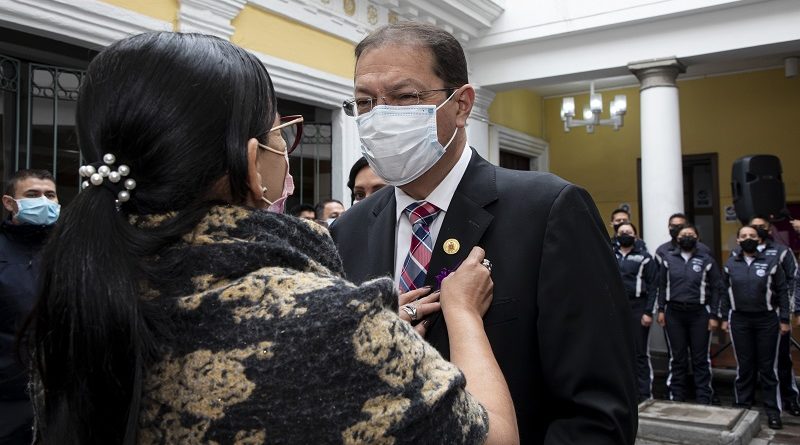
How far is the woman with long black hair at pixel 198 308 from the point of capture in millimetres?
1000

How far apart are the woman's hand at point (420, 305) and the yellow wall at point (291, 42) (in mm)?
5137

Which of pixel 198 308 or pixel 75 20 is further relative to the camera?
pixel 75 20

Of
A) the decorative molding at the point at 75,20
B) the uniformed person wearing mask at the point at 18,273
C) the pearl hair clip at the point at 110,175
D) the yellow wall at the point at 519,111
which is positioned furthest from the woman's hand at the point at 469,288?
the yellow wall at the point at 519,111

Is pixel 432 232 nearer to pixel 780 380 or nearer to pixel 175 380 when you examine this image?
pixel 175 380

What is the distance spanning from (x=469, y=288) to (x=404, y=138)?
21.2 inches

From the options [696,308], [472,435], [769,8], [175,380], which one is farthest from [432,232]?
[769,8]

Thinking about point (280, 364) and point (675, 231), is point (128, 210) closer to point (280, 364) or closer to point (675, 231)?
point (280, 364)

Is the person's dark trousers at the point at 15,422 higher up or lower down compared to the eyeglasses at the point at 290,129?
lower down

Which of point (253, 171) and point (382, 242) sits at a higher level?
point (253, 171)

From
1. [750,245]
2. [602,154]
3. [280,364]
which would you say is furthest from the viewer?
[602,154]

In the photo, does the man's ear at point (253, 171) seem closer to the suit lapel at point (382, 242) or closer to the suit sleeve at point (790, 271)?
the suit lapel at point (382, 242)

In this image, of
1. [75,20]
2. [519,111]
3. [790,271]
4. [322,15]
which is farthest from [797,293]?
[75,20]

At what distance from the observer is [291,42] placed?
7.05m

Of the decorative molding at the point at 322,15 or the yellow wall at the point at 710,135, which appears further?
the yellow wall at the point at 710,135
